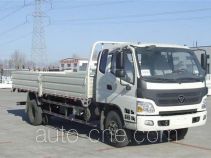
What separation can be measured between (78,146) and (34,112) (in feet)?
14.6

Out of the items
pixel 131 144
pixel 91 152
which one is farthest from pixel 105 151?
pixel 131 144

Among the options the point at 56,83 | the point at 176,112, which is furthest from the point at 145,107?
the point at 56,83

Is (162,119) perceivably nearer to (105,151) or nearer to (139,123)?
(139,123)

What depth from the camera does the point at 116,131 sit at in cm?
1009

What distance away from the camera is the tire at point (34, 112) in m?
14.2

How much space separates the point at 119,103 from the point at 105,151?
1.12 meters

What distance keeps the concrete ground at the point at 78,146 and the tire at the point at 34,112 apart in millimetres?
561

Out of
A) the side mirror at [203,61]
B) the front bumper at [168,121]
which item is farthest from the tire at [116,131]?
the side mirror at [203,61]

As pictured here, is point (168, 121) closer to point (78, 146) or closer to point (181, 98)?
point (181, 98)

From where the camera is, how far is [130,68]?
978 centimetres

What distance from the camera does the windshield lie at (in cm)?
969

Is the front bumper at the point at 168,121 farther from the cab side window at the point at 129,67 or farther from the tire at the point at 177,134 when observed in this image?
the tire at the point at 177,134

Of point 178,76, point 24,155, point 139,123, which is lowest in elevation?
point 24,155

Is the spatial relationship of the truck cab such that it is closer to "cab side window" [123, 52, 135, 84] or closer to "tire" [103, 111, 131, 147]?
"cab side window" [123, 52, 135, 84]
